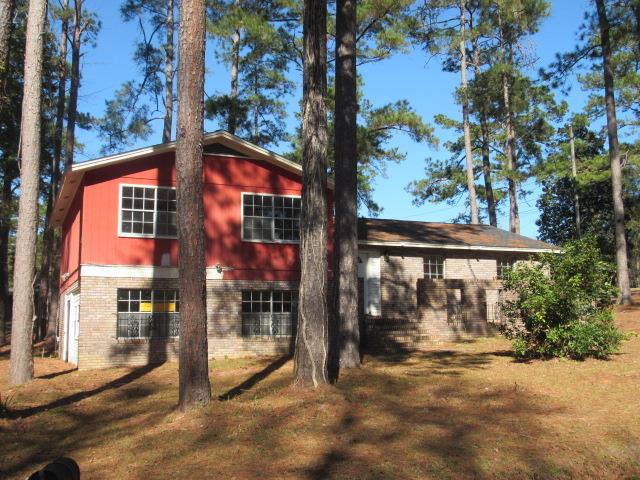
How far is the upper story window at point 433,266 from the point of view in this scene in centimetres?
2338

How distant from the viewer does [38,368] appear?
17312 mm

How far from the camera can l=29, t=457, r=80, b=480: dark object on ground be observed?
396 cm

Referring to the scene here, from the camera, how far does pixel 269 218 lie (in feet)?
61.8

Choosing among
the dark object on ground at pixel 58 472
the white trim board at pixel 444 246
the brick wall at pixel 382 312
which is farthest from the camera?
the white trim board at pixel 444 246

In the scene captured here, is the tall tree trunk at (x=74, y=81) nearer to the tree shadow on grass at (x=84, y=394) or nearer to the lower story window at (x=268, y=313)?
the lower story window at (x=268, y=313)

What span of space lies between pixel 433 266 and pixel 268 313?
7.73 meters

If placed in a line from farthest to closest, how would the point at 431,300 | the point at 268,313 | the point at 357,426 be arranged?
the point at 431,300, the point at 268,313, the point at 357,426

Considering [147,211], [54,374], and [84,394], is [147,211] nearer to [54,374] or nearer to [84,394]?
[54,374]

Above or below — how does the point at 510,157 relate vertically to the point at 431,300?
above

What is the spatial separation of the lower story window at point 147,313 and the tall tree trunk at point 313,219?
270 inches

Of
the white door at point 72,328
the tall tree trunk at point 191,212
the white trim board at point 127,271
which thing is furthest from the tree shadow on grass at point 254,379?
the white door at point 72,328

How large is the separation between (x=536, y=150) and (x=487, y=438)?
103 feet

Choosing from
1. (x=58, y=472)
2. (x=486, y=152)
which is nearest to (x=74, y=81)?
(x=486, y=152)

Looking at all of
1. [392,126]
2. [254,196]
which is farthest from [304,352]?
[392,126]
